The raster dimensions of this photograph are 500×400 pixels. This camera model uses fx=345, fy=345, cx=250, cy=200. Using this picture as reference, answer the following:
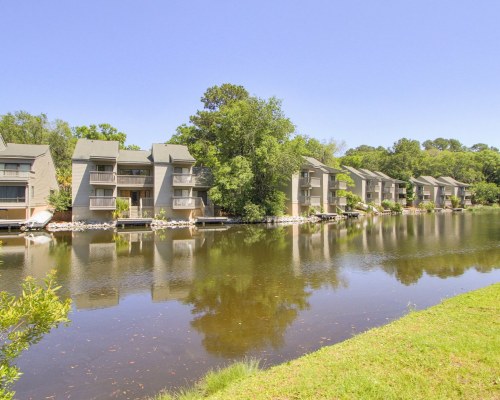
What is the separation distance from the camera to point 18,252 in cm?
2047

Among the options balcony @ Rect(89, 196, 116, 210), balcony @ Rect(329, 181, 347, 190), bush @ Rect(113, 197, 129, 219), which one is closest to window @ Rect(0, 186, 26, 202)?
balcony @ Rect(89, 196, 116, 210)

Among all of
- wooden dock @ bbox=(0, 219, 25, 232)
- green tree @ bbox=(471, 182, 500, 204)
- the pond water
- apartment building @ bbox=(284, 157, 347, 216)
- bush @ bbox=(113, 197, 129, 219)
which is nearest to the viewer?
the pond water

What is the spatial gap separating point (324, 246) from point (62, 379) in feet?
62.8

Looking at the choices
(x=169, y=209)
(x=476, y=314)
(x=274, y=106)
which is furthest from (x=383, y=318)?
(x=274, y=106)

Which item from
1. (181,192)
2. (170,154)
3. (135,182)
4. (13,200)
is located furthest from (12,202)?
(181,192)

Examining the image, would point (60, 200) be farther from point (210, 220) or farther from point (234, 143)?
point (234, 143)

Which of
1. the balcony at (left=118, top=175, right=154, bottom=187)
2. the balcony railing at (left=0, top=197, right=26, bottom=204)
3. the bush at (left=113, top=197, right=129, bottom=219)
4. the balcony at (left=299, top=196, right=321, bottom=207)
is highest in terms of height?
the balcony at (left=118, top=175, right=154, bottom=187)

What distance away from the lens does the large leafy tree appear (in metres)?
40.6

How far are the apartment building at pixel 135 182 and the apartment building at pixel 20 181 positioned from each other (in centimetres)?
376

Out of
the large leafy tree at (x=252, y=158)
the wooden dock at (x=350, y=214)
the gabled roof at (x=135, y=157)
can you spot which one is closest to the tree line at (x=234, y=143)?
the large leafy tree at (x=252, y=158)

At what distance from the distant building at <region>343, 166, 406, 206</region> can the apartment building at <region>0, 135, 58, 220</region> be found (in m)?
48.5

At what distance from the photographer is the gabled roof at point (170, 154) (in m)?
39.5

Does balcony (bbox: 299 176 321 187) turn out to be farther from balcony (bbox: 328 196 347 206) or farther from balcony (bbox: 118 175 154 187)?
balcony (bbox: 118 175 154 187)

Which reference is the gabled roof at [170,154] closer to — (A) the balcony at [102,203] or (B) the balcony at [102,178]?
(B) the balcony at [102,178]
